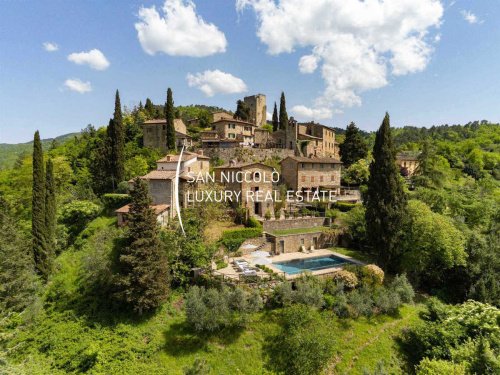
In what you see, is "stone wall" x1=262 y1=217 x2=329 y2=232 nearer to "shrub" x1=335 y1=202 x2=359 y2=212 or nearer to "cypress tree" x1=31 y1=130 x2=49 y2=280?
"shrub" x1=335 y1=202 x2=359 y2=212

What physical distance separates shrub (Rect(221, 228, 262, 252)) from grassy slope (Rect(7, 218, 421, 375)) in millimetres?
6931

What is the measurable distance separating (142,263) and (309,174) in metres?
28.5

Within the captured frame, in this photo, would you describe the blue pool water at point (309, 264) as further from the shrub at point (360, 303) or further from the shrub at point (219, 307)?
the shrub at point (219, 307)

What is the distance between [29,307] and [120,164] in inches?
853

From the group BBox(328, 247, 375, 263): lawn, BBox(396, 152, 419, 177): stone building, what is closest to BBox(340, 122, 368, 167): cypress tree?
BBox(396, 152, 419, 177): stone building

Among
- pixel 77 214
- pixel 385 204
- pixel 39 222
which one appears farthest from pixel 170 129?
pixel 385 204

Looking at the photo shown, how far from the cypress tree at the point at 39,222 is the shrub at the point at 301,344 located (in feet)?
74.5

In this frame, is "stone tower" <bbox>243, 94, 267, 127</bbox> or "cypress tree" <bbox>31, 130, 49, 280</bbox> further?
"stone tower" <bbox>243, 94, 267, 127</bbox>

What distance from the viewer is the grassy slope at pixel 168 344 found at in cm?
1590

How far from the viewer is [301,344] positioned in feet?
51.6

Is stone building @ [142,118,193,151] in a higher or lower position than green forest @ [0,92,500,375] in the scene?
higher

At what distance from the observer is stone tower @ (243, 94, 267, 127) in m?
77.6

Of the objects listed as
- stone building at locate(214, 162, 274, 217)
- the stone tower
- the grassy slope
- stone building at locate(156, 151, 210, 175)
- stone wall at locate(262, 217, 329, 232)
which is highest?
the stone tower

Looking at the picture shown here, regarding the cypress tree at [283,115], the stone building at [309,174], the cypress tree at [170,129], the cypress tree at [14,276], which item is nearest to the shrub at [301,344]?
the cypress tree at [14,276]
